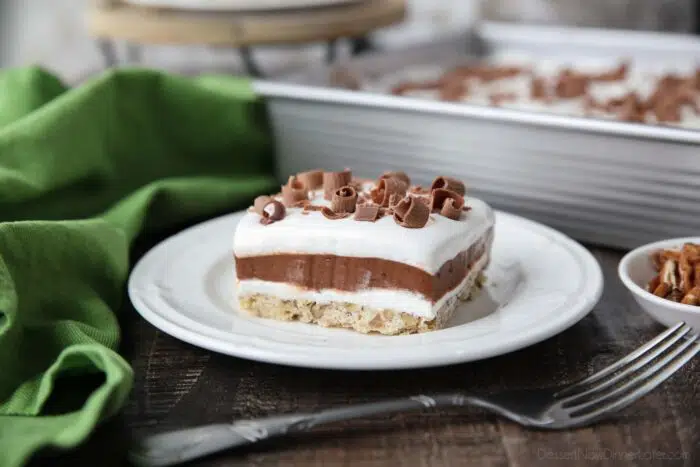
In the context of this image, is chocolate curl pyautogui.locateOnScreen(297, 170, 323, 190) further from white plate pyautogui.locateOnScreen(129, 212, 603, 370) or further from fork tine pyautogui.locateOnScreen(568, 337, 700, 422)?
fork tine pyautogui.locateOnScreen(568, 337, 700, 422)

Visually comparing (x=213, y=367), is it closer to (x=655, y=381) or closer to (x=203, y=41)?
(x=655, y=381)

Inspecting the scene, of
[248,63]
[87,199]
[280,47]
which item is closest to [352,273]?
[87,199]

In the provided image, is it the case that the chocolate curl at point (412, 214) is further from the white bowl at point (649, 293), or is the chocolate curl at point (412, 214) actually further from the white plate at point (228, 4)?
the white plate at point (228, 4)

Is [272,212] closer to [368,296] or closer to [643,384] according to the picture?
[368,296]

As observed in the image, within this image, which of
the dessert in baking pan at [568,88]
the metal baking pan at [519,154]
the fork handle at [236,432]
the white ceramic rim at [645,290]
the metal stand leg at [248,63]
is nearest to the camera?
the fork handle at [236,432]

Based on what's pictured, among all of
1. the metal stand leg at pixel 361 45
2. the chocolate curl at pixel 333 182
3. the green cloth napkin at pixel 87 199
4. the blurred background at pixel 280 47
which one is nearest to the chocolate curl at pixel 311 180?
the chocolate curl at pixel 333 182

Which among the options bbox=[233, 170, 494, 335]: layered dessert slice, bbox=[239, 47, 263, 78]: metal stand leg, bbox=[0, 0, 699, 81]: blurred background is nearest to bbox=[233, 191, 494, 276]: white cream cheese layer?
bbox=[233, 170, 494, 335]: layered dessert slice

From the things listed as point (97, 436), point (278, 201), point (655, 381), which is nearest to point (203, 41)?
point (278, 201)

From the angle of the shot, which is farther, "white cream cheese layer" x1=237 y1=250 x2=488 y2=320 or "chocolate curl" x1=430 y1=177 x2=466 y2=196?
"chocolate curl" x1=430 y1=177 x2=466 y2=196
